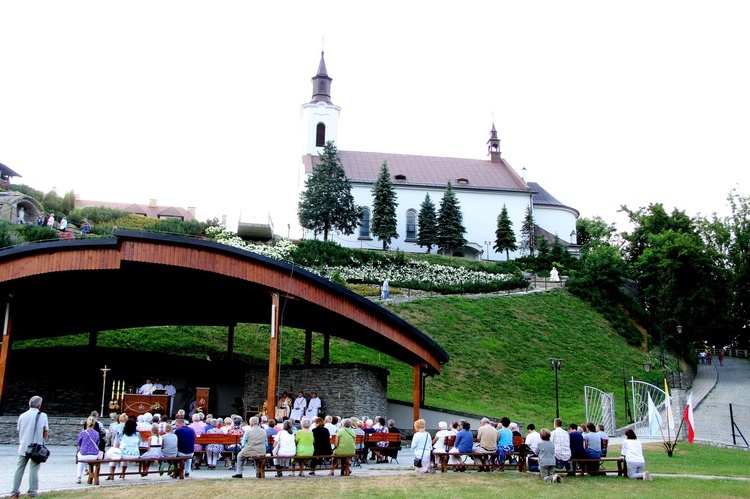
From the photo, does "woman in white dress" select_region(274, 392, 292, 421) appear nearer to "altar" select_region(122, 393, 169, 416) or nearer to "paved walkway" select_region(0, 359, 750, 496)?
"paved walkway" select_region(0, 359, 750, 496)

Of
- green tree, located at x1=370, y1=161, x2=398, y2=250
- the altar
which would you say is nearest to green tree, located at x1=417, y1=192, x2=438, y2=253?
green tree, located at x1=370, y1=161, x2=398, y2=250

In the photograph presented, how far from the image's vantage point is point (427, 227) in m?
61.2

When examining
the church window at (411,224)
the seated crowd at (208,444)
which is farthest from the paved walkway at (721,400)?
the church window at (411,224)

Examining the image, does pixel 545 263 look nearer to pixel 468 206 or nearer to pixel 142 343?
pixel 468 206

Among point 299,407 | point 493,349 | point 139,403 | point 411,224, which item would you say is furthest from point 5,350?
point 411,224

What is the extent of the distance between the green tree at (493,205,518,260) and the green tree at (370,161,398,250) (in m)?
10.1

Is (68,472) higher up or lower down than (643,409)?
lower down

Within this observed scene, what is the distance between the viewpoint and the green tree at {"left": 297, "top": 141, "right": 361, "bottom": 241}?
5703cm

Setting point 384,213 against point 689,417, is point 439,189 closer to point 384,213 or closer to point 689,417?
point 384,213

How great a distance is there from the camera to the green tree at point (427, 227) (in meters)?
60.7

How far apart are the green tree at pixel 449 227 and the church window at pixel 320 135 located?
16886mm

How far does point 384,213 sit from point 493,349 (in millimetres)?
23085

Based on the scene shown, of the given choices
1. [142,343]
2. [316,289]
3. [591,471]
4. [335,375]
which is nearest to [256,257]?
[316,289]

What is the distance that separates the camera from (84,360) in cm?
2614
